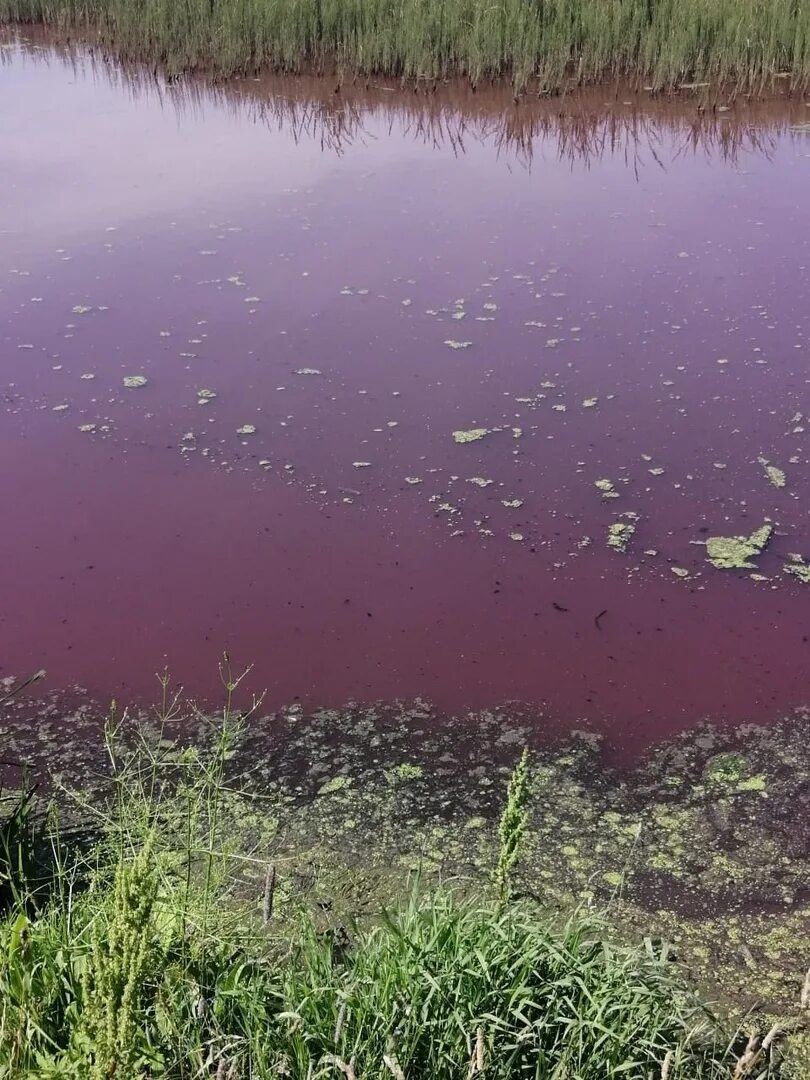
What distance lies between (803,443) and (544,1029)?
7.61 ft

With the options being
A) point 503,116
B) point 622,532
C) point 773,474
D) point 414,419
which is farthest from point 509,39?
point 622,532

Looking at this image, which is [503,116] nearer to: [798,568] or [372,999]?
[798,568]

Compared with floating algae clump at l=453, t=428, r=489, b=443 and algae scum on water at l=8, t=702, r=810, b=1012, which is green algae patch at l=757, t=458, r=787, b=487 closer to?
floating algae clump at l=453, t=428, r=489, b=443

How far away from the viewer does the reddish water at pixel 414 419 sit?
2.64 metres

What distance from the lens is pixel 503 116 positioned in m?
6.80

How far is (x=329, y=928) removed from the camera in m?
1.89

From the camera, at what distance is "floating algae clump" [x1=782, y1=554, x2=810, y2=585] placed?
2.83m

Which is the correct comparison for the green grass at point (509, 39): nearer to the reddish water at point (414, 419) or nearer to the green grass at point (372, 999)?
the reddish water at point (414, 419)

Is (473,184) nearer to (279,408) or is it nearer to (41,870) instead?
(279,408)

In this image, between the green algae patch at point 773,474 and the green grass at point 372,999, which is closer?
the green grass at point 372,999

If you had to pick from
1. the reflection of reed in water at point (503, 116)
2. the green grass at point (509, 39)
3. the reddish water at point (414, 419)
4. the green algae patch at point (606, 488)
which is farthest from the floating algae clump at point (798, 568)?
the green grass at point (509, 39)

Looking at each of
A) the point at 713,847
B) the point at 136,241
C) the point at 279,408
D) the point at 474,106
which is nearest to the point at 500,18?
the point at 474,106

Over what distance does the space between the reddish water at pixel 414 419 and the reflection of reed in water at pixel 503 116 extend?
3.6 inches

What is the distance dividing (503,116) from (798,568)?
4745mm
